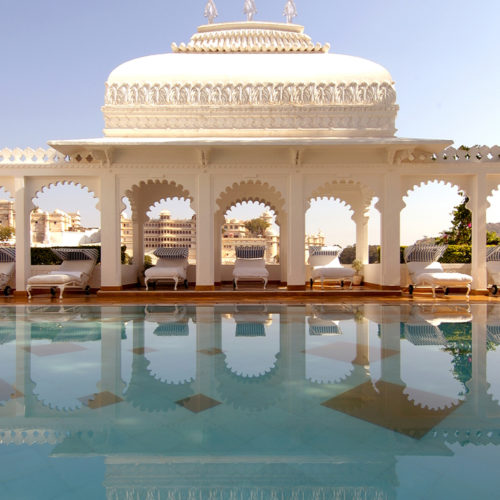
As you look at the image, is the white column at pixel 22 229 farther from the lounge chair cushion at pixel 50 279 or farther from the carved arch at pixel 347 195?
the carved arch at pixel 347 195

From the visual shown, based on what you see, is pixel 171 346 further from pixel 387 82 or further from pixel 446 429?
pixel 387 82

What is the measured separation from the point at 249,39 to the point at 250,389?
10374 mm

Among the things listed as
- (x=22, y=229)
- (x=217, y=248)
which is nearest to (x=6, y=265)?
(x=22, y=229)

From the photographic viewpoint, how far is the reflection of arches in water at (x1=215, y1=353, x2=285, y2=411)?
2686 millimetres

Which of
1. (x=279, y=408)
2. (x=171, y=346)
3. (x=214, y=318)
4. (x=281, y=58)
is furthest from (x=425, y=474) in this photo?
(x=281, y=58)

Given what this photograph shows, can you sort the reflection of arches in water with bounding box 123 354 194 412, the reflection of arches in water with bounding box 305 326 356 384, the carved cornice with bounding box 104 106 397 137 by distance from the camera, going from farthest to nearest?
the carved cornice with bounding box 104 106 397 137
the reflection of arches in water with bounding box 305 326 356 384
the reflection of arches in water with bounding box 123 354 194 412

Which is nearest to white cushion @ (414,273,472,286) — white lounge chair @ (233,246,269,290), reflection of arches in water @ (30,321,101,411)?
white lounge chair @ (233,246,269,290)

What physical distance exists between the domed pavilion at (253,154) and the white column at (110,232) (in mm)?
24

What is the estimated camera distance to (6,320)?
606cm

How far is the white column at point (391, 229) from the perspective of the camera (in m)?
9.19

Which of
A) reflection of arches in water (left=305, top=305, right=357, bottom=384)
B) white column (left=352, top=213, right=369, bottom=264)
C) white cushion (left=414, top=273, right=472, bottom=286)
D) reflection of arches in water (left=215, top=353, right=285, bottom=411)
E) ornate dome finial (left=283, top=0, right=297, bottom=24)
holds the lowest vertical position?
reflection of arches in water (left=305, top=305, right=357, bottom=384)

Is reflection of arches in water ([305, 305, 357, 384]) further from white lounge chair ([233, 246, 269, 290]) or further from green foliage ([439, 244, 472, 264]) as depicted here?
green foliage ([439, 244, 472, 264])

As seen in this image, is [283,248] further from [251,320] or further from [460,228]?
[460,228]

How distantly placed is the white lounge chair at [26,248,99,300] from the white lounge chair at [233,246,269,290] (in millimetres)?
3838
